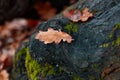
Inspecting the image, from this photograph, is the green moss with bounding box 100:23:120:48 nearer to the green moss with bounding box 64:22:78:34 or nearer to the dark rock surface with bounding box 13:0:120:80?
the dark rock surface with bounding box 13:0:120:80

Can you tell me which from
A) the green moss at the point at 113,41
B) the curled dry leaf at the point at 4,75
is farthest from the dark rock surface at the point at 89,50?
the curled dry leaf at the point at 4,75

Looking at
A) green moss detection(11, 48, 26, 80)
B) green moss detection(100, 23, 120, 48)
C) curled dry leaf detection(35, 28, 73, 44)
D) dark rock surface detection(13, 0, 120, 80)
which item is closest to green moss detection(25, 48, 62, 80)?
dark rock surface detection(13, 0, 120, 80)

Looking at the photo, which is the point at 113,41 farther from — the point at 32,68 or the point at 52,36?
the point at 32,68

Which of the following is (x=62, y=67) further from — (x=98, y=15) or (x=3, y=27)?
(x=3, y=27)

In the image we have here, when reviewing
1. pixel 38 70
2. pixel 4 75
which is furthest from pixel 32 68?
pixel 4 75

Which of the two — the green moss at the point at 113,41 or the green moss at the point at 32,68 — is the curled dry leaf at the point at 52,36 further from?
the green moss at the point at 113,41

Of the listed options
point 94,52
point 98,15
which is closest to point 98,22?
point 98,15
